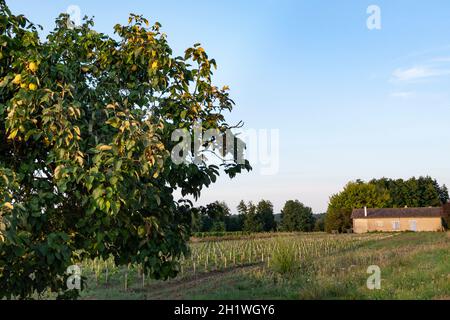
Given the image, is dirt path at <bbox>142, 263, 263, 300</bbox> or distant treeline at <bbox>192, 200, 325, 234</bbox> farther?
distant treeline at <bbox>192, 200, 325, 234</bbox>

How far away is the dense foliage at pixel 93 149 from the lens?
5.85m

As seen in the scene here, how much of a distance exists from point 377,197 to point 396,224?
1851 centimetres

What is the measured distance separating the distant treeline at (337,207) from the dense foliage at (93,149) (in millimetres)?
74778

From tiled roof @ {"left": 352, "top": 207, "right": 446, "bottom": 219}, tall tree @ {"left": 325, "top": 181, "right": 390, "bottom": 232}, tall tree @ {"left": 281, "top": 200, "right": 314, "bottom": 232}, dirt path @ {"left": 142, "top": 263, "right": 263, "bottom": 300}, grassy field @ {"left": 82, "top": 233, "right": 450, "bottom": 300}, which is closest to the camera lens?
grassy field @ {"left": 82, "top": 233, "right": 450, "bottom": 300}

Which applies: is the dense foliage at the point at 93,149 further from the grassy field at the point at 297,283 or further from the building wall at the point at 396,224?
the building wall at the point at 396,224

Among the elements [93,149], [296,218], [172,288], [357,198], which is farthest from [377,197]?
[93,149]

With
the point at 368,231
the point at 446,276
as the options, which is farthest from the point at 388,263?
the point at 368,231

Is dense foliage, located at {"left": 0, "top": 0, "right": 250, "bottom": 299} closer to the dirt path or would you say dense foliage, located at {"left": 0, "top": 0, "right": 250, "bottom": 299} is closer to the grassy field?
the grassy field

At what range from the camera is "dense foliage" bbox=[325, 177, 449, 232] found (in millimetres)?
94500

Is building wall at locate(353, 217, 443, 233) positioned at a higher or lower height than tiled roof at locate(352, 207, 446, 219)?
lower

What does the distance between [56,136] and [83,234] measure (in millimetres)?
1827

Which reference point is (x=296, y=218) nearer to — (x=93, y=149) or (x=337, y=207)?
(x=337, y=207)

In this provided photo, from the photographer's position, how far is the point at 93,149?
593cm

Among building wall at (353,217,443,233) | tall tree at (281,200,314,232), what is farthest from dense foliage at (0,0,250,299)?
tall tree at (281,200,314,232)
